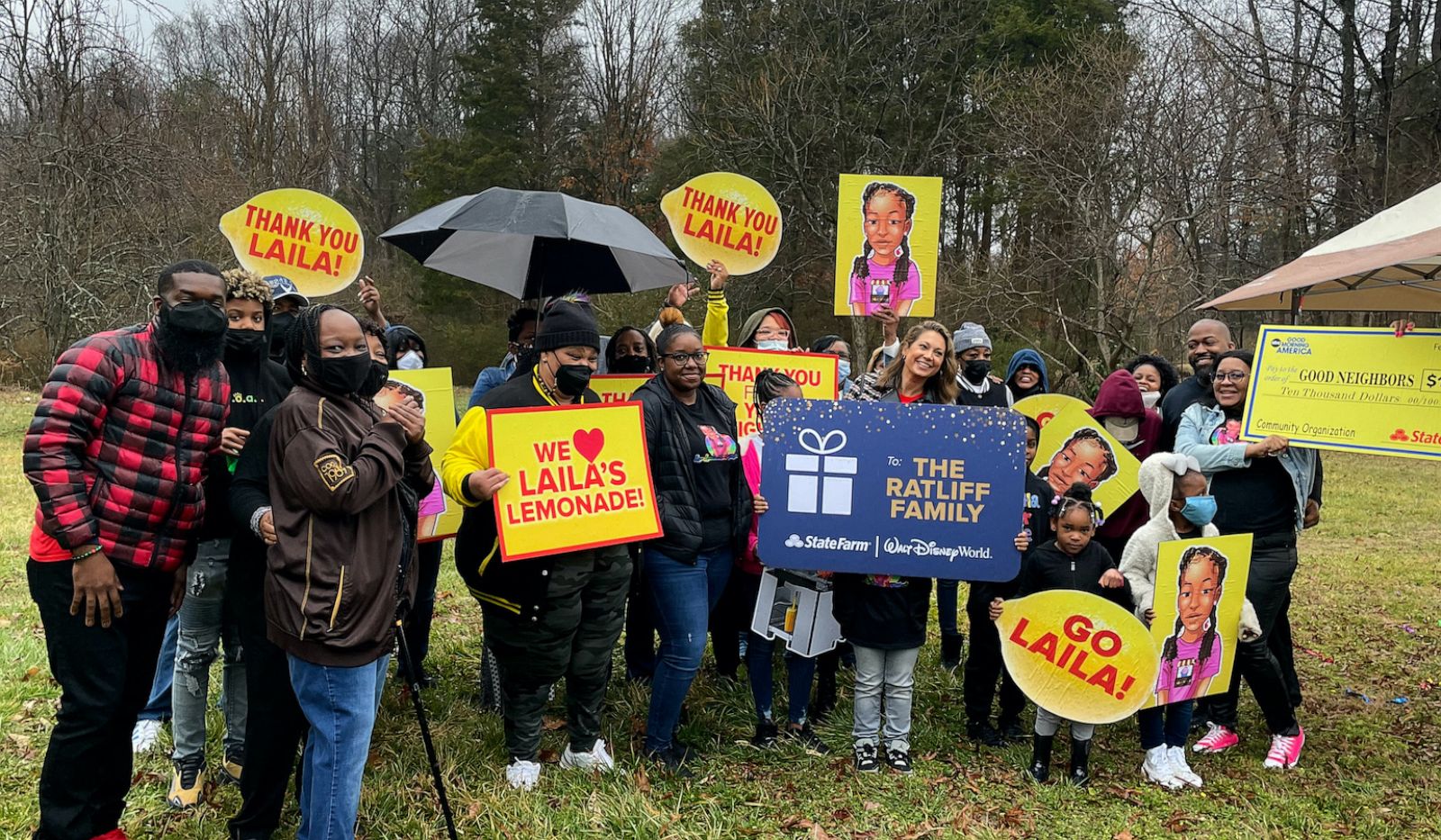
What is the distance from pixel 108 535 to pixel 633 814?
2302mm

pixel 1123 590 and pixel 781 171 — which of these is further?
pixel 781 171

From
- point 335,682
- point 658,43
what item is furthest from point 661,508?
point 658,43

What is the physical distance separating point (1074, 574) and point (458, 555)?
118 inches

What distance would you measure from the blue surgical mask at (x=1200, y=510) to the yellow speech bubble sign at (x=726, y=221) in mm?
2998

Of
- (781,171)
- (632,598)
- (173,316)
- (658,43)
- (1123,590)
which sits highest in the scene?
(658,43)

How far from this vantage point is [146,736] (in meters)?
4.45

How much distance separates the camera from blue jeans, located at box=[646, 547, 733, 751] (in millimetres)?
4418

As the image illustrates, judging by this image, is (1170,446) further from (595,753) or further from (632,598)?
(595,753)

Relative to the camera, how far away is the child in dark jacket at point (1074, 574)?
14.8 ft

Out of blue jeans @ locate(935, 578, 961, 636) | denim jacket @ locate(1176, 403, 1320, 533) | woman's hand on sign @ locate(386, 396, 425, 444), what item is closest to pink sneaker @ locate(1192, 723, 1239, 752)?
denim jacket @ locate(1176, 403, 1320, 533)

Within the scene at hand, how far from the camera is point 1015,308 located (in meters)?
19.0

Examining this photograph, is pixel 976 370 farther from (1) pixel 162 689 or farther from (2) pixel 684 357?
(1) pixel 162 689

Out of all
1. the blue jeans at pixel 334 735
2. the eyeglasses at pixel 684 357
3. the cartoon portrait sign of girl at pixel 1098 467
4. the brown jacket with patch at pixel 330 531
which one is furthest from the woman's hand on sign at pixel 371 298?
the cartoon portrait sign of girl at pixel 1098 467

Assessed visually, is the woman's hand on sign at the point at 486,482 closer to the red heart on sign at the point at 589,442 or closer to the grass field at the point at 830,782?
the red heart on sign at the point at 589,442
